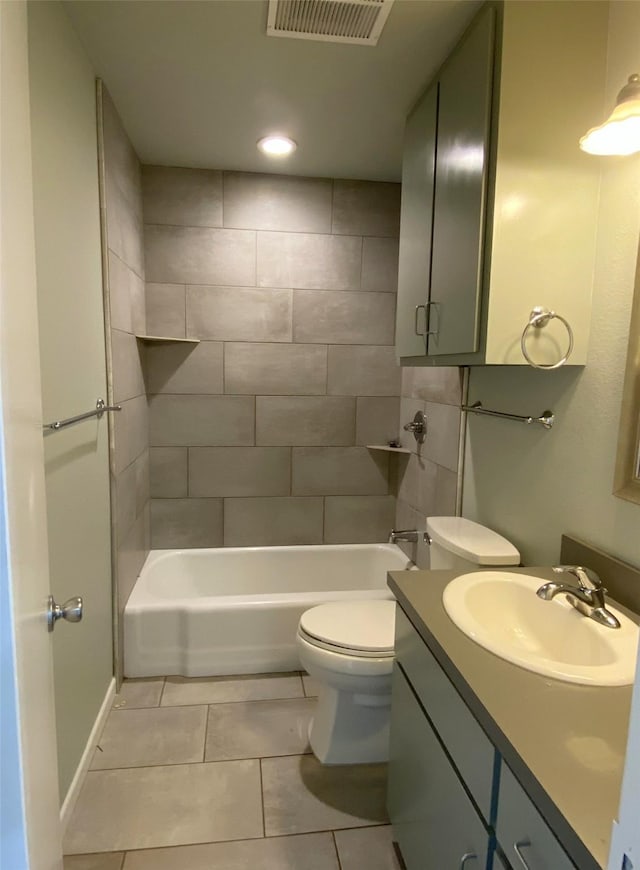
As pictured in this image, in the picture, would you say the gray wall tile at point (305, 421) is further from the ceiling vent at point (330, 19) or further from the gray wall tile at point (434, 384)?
the ceiling vent at point (330, 19)

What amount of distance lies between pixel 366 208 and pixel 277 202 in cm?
50

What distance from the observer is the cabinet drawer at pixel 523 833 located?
2.36 ft

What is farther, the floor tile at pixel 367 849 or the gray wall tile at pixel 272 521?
the gray wall tile at pixel 272 521

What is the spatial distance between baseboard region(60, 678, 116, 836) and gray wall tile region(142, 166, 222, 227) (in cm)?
228

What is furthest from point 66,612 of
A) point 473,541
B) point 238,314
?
point 238,314

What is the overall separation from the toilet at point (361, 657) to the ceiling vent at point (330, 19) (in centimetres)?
163

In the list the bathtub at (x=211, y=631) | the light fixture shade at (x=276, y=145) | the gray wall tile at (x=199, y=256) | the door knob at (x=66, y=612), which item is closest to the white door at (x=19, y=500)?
the door knob at (x=66, y=612)

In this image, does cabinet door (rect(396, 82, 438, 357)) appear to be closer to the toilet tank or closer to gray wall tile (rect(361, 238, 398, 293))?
the toilet tank

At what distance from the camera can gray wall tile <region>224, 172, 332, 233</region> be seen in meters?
2.80

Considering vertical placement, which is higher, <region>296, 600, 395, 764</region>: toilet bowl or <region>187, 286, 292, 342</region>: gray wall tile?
<region>187, 286, 292, 342</region>: gray wall tile

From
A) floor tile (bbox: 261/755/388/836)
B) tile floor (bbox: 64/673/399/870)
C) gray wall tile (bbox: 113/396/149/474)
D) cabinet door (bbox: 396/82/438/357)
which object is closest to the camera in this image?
tile floor (bbox: 64/673/399/870)

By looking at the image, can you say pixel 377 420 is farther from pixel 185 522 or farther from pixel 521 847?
pixel 521 847

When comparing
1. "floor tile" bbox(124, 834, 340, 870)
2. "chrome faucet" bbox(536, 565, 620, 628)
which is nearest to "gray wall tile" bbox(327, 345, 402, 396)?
"chrome faucet" bbox(536, 565, 620, 628)

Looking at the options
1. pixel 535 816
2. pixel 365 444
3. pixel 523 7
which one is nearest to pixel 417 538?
pixel 365 444
